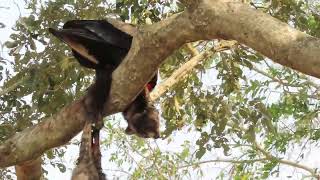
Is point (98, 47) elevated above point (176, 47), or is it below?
above

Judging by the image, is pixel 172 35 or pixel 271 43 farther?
pixel 172 35

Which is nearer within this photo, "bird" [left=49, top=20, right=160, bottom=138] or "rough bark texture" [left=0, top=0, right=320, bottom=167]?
"rough bark texture" [left=0, top=0, right=320, bottom=167]

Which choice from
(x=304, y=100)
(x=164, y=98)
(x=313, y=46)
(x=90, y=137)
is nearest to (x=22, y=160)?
(x=90, y=137)

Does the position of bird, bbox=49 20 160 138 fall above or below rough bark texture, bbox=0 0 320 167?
above

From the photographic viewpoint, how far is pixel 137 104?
113 inches

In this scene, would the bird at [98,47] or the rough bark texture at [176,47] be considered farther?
the bird at [98,47]

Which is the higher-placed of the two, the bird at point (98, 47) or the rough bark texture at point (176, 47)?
the bird at point (98, 47)

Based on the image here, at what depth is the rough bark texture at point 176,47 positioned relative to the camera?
169cm

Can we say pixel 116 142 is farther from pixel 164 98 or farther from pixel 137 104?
pixel 137 104

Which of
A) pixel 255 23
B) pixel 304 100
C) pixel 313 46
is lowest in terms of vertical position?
pixel 304 100

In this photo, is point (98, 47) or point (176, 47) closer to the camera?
point (176, 47)

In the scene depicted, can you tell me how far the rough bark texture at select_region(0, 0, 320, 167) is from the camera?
1.69m

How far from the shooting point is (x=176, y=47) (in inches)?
86.1

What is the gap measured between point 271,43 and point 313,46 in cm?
16
